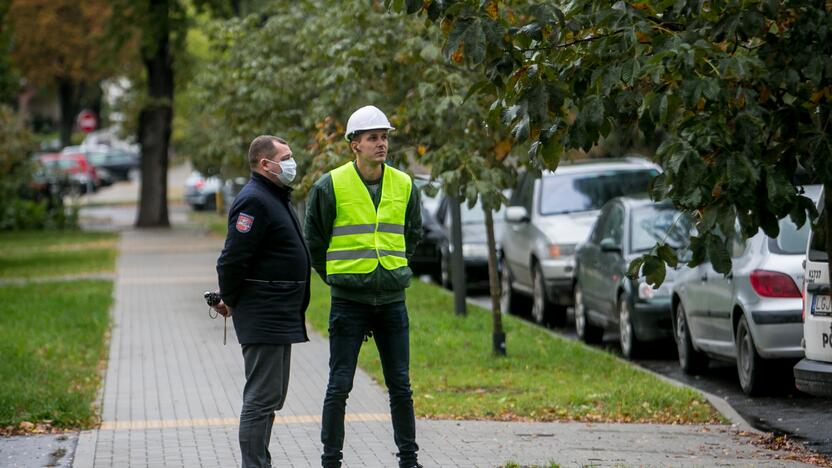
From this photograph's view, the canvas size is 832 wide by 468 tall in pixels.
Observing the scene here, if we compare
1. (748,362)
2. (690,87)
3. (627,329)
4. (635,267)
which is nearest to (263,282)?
(635,267)

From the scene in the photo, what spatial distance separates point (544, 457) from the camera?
820cm

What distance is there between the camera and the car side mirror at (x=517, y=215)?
17.2 m

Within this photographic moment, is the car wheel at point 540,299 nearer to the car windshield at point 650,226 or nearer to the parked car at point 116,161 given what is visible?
the car windshield at point 650,226

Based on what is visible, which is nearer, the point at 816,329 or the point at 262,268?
the point at 262,268

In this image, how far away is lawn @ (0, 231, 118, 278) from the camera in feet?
83.2

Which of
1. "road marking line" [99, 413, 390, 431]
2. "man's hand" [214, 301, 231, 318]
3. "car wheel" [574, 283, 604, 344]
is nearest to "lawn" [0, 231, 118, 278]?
"car wheel" [574, 283, 604, 344]

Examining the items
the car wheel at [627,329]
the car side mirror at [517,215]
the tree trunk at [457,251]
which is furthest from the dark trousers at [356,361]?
the car side mirror at [517,215]

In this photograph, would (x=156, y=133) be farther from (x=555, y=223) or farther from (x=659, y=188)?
(x=659, y=188)

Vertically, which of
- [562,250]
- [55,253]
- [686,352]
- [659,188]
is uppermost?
[659,188]

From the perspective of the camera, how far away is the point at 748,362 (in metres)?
10.9

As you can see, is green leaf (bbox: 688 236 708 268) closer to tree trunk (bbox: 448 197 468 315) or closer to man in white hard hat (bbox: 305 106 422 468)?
man in white hard hat (bbox: 305 106 422 468)

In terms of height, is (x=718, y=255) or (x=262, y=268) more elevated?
(x=718, y=255)

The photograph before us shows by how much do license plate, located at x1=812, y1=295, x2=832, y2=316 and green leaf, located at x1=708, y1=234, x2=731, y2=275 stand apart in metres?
2.51

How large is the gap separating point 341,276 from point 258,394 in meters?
0.70
